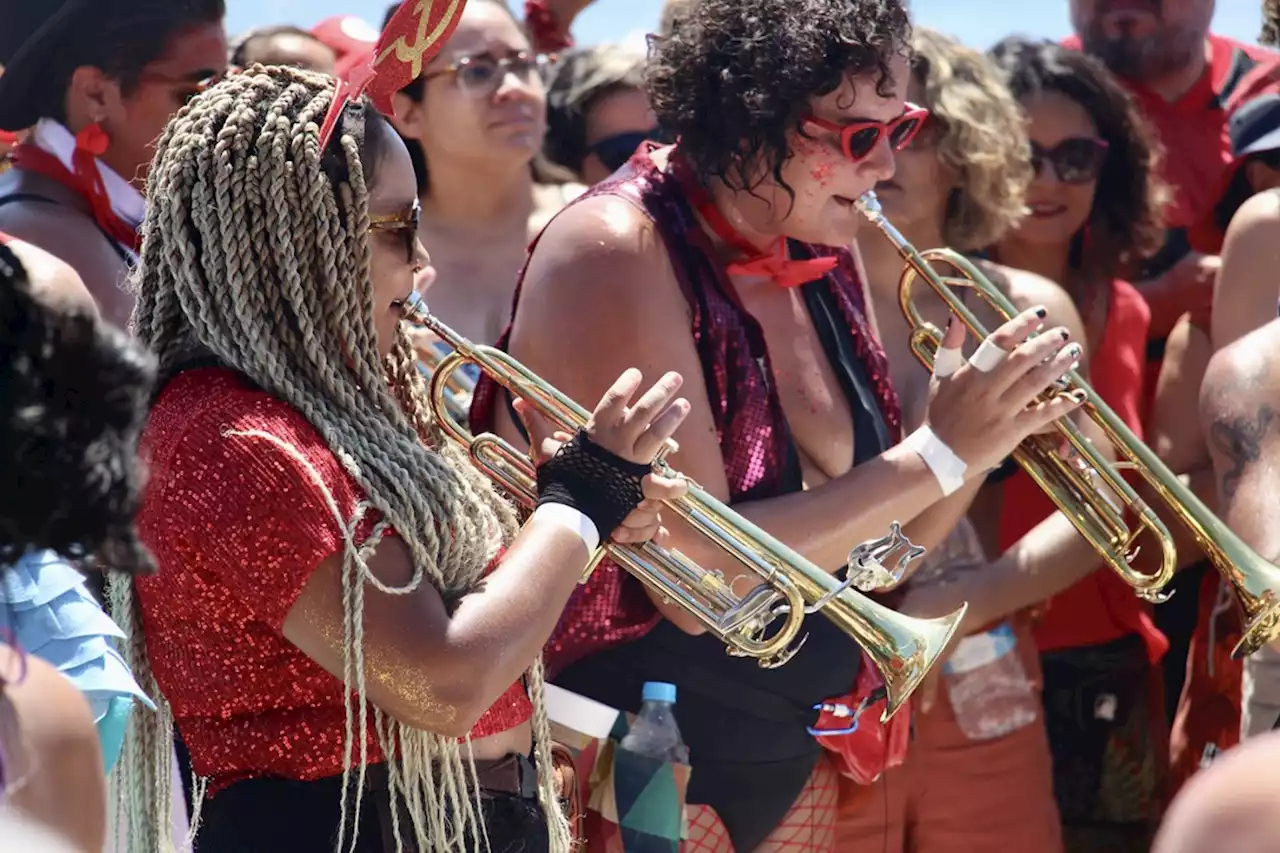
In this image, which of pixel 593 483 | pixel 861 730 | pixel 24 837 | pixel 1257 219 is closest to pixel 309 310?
pixel 593 483

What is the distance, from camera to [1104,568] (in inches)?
173

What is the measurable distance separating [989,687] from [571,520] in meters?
1.82

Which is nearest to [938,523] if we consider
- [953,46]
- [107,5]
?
[953,46]

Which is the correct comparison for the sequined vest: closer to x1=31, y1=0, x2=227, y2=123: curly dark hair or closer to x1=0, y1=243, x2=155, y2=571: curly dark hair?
x1=31, y1=0, x2=227, y2=123: curly dark hair

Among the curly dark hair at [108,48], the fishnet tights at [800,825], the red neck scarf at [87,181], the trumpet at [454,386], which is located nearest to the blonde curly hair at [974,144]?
the trumpet at [454,386]

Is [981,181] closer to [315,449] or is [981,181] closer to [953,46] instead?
[953,46]

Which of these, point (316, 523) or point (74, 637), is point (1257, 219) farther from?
point (74, 637)

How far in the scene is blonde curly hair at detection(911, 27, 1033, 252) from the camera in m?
4.34

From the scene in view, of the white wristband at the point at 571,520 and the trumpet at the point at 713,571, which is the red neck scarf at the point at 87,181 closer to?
the trumpet at the point at 713,571

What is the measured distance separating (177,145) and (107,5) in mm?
1741

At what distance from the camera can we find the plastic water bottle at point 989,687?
4004 mm

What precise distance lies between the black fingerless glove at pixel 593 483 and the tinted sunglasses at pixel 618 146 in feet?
9.16

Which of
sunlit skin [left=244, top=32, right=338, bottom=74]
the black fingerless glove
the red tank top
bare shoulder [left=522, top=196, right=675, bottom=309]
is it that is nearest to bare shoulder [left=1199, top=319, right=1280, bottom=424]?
the red tank top

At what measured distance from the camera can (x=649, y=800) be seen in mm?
3086
